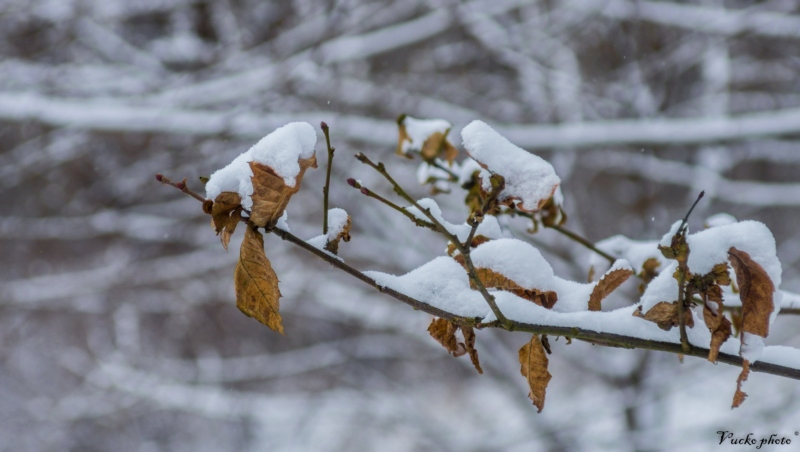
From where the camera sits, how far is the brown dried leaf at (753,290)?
0.43 meters

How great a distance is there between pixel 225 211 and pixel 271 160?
63mm

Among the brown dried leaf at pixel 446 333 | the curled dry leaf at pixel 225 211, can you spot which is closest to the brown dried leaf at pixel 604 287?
the brown dried leaf at pixel 446 333

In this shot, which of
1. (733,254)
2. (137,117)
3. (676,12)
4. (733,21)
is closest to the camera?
(733,254)

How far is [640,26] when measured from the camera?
9.96ft

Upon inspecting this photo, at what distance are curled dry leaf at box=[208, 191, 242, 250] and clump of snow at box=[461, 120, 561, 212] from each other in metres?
0.21

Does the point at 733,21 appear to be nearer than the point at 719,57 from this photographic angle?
Yes

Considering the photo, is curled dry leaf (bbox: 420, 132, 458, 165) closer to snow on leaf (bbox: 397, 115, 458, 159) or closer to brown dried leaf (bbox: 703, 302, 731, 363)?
snow on leaf (bbox: 397, 115, 458, 159)

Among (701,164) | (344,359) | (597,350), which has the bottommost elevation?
(344,359)

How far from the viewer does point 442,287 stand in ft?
1.74

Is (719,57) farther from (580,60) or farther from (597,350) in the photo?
(597,350)

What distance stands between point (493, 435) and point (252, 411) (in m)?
1.96

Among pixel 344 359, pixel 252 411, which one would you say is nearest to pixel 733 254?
pixel 344 359

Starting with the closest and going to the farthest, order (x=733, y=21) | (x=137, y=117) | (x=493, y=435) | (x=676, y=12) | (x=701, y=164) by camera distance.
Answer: (x=137, y=117), (x=733, y=21), (x=676, y=12), (x=701, y=164), (x=493, y=435)

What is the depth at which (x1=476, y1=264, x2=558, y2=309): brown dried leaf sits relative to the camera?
54 cm
